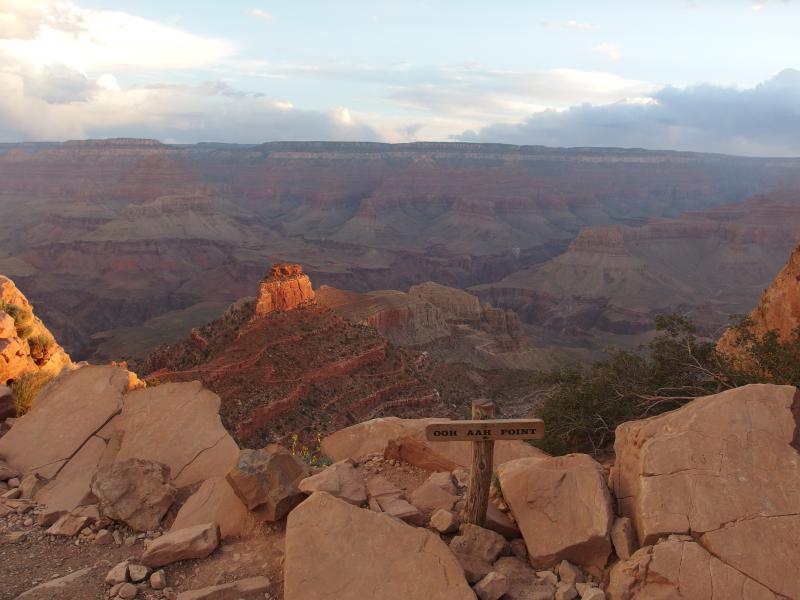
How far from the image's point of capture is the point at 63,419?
43.0ft

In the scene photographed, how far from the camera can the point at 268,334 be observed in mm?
39688

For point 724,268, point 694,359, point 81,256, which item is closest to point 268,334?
point 694,359

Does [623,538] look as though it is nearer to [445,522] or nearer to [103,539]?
[445,522]

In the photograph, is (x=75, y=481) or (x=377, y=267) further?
(x=377, y=267)

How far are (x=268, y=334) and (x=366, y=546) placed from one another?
3257cm

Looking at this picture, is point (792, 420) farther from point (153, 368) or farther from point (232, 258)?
point (232, 258)

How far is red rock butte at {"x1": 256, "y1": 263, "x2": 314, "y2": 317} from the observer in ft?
135

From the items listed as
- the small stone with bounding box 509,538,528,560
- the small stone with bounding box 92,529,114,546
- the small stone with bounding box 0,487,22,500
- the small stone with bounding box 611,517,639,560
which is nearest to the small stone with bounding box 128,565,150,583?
the small stone with bounding box 92,529,114,546

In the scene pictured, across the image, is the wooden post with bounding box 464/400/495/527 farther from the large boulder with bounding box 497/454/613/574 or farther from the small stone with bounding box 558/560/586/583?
the small stone with bounding box 558/560/586/583

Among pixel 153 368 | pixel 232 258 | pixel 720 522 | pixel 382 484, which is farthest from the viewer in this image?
pixel 232 258

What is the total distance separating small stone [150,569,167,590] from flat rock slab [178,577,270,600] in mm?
484

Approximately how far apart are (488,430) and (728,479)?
322cm

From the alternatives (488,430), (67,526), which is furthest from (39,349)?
(488,430)

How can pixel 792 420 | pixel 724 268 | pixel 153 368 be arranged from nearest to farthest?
pixel 792 420 < pixel 153 368 < pixel 724 268
